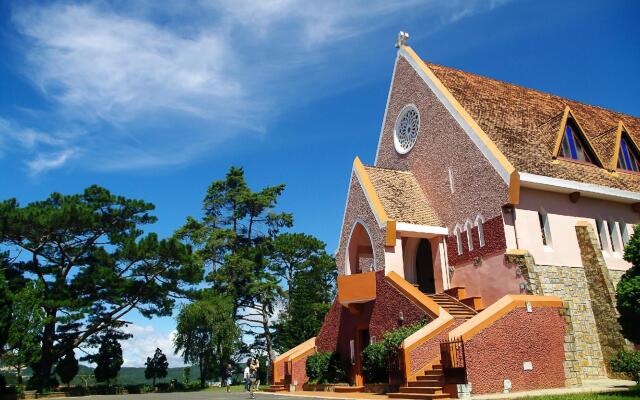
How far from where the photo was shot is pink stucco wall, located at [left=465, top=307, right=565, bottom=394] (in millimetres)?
12828

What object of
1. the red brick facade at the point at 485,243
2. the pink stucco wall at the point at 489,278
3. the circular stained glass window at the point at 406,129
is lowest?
the pink stucco wall at the point at 489,278

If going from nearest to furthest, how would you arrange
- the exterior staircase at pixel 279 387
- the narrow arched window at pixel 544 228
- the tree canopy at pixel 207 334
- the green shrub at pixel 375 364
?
the green shrub at pixel 375 364, the narrow arched window at pixel 544 228, the exterior staircase at pixel 279 387, the tree canopy at pixel 207 334

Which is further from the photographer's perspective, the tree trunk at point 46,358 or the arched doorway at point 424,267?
the tree trunk at point 46,358

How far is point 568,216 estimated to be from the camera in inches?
749

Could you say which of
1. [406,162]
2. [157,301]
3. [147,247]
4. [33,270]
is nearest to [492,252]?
[406,162]

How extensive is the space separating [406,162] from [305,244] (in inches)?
818

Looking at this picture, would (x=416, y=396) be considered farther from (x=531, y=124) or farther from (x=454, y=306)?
(x=531, y=124)

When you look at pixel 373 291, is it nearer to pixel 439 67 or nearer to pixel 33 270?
pixel 439 67

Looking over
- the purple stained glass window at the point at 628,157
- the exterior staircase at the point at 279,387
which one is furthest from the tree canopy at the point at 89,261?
the purple stained glass window at the point at 628,157

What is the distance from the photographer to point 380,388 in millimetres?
15883

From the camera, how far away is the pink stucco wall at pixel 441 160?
18828mm

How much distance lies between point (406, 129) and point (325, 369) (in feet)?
37.2

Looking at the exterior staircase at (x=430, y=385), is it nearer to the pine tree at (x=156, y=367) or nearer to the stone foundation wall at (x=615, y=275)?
the stone foundation wall at (x=615, y=275)

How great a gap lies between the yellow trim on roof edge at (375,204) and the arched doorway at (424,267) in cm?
437
